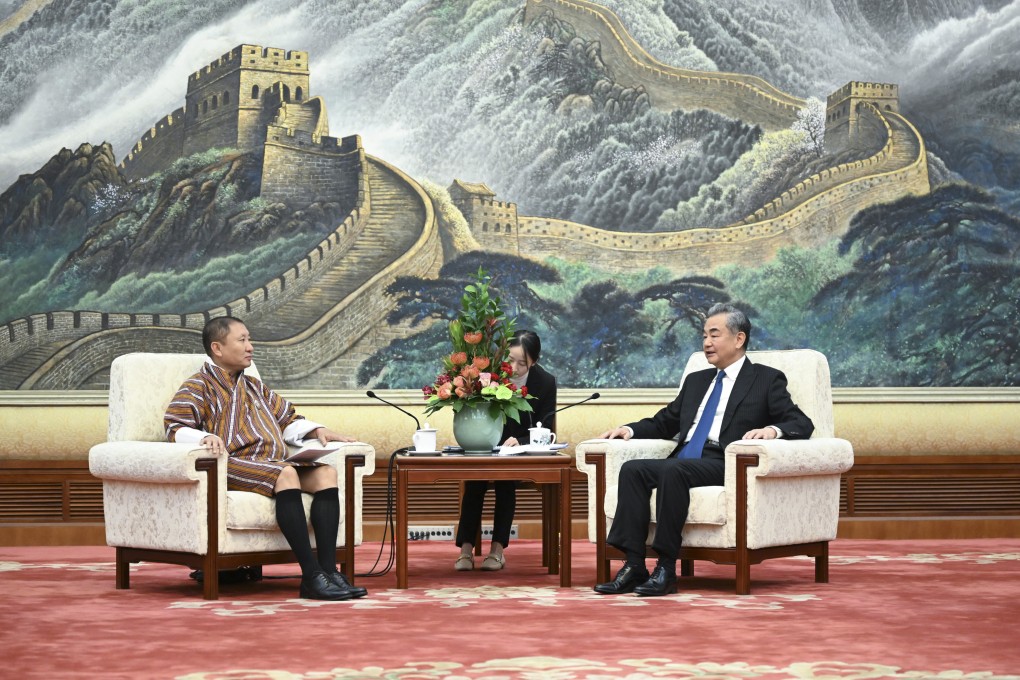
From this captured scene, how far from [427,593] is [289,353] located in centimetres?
310

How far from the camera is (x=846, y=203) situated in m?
7.86

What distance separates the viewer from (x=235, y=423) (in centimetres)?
500

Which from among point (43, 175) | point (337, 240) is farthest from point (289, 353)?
point (43, 175)

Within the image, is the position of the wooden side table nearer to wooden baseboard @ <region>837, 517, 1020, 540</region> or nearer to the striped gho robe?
the striped gho robe

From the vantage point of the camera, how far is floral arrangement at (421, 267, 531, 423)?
512cm

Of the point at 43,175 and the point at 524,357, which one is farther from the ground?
the point at 43,175

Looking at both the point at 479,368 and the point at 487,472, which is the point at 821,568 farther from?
the point at 479,368

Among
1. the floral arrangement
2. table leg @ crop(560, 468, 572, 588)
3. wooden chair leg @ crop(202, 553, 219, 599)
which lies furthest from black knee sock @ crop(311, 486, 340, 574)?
table leg @ crop(560, 468, 572, 588)

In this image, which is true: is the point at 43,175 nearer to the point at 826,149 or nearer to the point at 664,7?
the point at 664,7

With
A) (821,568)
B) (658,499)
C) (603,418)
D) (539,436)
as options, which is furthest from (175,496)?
(603,418)

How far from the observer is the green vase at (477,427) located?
5.13 m

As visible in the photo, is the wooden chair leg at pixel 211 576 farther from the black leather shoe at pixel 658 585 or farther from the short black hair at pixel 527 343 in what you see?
the short black hair at pixel 527 343

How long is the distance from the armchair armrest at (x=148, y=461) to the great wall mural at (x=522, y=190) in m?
2.60

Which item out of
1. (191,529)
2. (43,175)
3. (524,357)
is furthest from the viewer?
(43,175)
